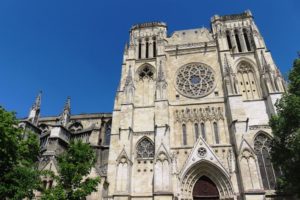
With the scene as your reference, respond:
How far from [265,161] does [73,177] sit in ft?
42.1

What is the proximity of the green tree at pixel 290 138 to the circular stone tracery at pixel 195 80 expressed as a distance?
8.43 meters

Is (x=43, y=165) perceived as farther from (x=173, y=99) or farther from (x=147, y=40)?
(x=147, y=40)

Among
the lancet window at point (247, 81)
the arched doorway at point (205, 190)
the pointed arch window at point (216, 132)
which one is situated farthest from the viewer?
the lancet window at point (247, 81)

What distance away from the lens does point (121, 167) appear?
1680 cm

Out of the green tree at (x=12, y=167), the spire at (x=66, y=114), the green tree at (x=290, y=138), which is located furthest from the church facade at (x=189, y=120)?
the green tree at (x=12, y=167)

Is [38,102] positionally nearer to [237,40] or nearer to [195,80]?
[195,80]

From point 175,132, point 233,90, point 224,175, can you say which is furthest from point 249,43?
point 224,175

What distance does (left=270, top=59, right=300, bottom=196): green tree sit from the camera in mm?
11148

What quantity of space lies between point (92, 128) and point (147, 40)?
11020mm

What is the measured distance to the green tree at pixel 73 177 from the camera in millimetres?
11157

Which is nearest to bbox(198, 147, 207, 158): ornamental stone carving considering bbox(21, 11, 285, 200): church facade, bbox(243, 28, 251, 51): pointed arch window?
bbox(21, 11, 285, 200): church facade

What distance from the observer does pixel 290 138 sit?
11.9 m

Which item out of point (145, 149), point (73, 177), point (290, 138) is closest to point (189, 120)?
point (145, 149)

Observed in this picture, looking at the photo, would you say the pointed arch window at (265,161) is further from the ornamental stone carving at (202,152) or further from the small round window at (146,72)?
the small round window at (146,72)
